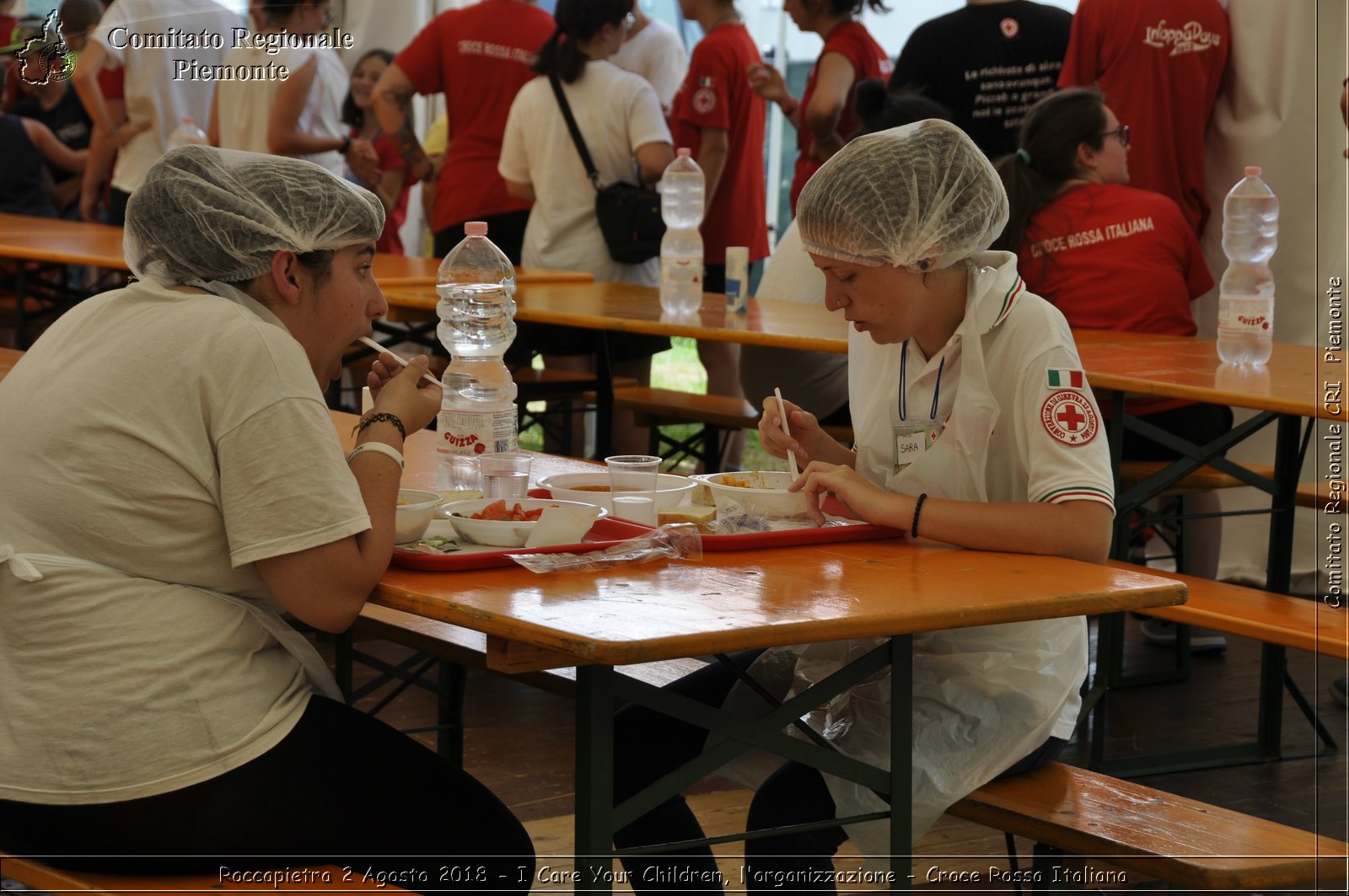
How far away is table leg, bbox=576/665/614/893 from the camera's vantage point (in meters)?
1.77

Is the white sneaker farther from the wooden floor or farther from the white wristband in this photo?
the white wristband

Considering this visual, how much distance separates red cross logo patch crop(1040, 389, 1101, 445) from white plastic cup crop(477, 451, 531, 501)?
0.82 meters

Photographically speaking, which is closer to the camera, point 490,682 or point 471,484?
point 471,484

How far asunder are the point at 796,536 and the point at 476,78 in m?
4.26

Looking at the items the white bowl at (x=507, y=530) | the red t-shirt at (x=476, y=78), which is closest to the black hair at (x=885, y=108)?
the red t-shirt at (x=476, y=78)

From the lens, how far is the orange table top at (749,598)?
1.68m

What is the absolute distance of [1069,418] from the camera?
2.19 meters

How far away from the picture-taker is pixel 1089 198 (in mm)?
4402

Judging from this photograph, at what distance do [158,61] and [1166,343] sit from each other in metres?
5.37

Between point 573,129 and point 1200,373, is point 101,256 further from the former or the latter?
point 1200,373

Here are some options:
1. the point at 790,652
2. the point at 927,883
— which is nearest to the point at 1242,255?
the point at 927,883

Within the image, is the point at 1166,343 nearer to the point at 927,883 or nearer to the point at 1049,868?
the point at 927,883

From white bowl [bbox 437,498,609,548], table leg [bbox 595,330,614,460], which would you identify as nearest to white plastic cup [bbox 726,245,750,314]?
table leg [bbox 595,330,614,460]

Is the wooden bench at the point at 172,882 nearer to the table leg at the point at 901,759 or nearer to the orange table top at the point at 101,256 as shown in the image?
the table leg at the point at 901,759
